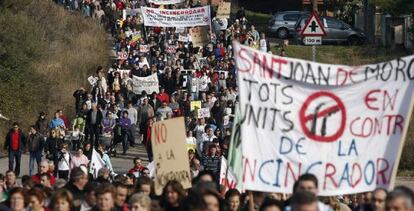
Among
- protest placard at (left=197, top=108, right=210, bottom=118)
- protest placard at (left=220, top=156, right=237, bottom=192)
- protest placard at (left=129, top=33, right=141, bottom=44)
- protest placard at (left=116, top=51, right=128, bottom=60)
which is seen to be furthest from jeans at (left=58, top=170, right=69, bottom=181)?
protest placard at (left=129, top=33, right=141, bottom=44)

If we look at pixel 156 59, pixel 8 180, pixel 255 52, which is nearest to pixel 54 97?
pixel 156 59

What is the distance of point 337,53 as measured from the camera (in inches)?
1914

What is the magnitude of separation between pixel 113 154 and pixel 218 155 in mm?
6451

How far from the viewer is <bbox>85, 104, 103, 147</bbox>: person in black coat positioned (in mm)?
31789

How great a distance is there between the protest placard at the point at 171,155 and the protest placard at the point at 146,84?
843 inches

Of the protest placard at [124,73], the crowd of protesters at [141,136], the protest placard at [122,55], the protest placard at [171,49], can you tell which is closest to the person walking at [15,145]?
the crowd of protesters at [141,136]

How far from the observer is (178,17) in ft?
147

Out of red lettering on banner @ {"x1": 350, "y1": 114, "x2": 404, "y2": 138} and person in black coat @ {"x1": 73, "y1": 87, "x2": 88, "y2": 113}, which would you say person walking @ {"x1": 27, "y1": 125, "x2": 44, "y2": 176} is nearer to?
person in black coat @ {"x1": 73, "y1": 87, "x2": 88, "y2": 113}

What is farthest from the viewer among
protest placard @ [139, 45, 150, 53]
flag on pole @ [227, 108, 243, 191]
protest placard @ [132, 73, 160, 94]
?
protest placard @ [139, 45, 150, 53]

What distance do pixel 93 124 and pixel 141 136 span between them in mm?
1921

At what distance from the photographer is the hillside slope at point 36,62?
3600 centimetres

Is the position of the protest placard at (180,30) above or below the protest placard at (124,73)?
above

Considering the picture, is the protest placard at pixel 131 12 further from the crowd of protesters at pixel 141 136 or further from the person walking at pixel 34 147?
the person walking at pixel 34 147

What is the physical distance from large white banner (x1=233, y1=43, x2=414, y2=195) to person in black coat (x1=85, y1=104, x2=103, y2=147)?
18801 millimetres
